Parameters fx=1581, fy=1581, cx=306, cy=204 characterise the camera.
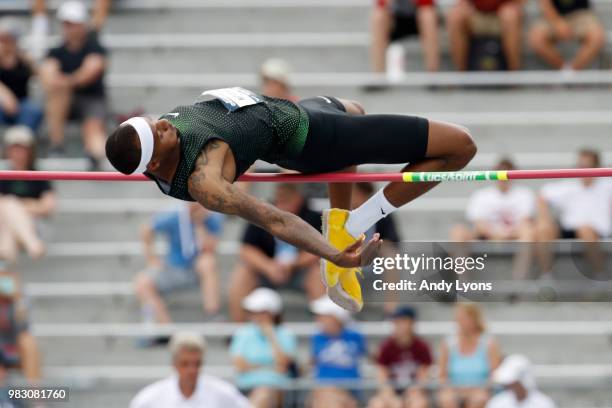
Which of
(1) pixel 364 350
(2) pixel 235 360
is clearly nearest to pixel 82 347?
(2) pixel 235 360

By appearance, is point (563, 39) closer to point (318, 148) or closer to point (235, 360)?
point (235, 360)

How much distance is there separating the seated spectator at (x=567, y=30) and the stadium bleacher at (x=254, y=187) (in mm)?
220

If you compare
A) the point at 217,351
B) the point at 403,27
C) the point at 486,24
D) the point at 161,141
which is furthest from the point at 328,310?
the point at 161,141

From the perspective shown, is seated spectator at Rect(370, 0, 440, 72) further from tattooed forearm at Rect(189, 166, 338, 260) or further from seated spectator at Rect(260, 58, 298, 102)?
tattooed forearm at Rect(189, 166, 338, 260)

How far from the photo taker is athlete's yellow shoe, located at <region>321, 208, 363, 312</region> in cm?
949

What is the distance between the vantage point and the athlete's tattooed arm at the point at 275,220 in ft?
27.7

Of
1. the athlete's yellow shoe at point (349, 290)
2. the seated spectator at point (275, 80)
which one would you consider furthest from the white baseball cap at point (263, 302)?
the athlete's yellow shoe at point (349, 290)

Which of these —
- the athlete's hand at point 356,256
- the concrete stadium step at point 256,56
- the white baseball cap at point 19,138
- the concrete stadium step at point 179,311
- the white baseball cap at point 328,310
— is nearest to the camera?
the athlete's hand at point 356,256

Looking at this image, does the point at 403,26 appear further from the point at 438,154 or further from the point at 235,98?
the point at 235,98

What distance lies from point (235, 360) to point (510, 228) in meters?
2.53

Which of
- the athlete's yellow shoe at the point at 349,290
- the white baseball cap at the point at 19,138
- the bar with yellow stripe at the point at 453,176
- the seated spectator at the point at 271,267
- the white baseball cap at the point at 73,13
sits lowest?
the seated spectator at the point at 271,267

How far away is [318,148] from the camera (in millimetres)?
9195

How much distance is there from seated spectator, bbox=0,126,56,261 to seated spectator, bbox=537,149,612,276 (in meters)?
4.25

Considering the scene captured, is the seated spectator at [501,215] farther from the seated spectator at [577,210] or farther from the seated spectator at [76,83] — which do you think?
the seated spectator at [76,83]
